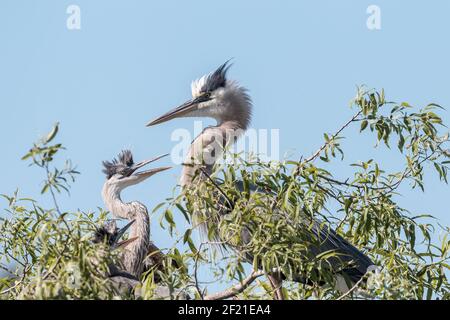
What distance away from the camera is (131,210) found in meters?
10.8

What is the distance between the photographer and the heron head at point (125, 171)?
11.4 m

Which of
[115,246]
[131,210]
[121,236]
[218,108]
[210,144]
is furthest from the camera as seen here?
[131,210]

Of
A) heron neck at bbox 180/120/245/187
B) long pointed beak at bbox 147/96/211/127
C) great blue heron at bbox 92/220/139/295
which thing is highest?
long pointed beak at bbox 147/96/211/127

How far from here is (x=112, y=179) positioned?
11445mm

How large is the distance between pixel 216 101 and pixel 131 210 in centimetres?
136

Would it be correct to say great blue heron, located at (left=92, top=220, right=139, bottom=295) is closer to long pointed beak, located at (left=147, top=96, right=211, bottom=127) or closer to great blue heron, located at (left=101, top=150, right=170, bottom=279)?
great blue heron, located at (left=101, top=150, right=170, bottom=279)

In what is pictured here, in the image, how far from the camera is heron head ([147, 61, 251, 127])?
34.2 feet

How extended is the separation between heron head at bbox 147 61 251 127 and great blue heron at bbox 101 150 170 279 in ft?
2.96

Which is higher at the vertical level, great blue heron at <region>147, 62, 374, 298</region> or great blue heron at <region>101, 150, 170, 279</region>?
great blue heron at <region>147, 62, 374, 298</region>

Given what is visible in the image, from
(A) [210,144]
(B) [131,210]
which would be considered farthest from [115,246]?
(B) [131,210]

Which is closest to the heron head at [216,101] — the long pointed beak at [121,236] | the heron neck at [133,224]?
the heron neck at [133,224]

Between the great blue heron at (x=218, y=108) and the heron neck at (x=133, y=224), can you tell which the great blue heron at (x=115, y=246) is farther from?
the great blue heron at (x=218, y=108)

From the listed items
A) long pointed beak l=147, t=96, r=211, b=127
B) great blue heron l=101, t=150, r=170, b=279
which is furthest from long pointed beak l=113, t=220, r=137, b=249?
long pointed beak l=147, t=96, r=211, b=127

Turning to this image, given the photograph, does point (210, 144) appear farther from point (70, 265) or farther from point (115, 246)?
point (70, 265)
